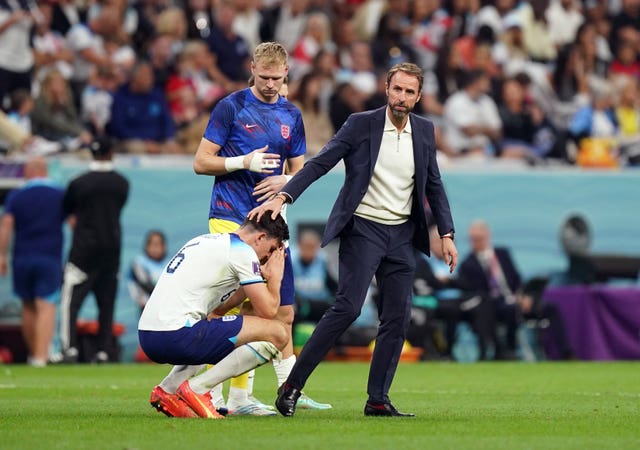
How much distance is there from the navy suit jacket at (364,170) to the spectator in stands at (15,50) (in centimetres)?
1035

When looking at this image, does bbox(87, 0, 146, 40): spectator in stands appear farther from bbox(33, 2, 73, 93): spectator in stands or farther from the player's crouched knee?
the player's crouched knee

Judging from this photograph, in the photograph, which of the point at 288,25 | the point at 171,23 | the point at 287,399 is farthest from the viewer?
the point at 288,25

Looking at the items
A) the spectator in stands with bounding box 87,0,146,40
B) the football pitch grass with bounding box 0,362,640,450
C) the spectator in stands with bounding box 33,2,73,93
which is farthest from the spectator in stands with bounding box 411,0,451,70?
the football pitch grass with bounding box 0,362,640,450

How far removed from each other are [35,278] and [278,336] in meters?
9.05

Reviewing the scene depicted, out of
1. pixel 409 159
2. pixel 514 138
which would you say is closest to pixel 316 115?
pixel 514 138

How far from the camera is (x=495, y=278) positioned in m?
19.5

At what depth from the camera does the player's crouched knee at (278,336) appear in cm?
881

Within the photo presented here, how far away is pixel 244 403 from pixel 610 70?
15709mm

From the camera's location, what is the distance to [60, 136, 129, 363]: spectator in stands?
17.2m

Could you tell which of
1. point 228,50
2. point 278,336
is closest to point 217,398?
point 278,336

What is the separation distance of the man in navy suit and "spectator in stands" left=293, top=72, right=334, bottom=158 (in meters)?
10.3

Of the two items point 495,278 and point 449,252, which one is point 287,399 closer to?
point 449,252

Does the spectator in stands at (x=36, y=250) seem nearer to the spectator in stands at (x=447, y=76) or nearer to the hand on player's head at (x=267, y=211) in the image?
the spectator in stands at (x=447, y=76)

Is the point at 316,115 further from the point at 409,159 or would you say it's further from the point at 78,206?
the point at 409,159
